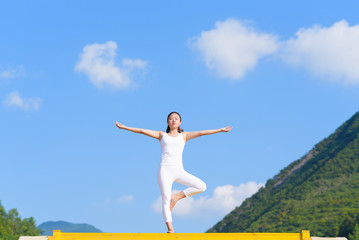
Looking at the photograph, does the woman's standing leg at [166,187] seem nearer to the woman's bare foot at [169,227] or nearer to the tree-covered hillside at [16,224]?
the woman's bare foot at [169,227]

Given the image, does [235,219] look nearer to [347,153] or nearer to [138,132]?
[347,153]

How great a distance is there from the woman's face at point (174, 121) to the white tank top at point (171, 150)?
253mm

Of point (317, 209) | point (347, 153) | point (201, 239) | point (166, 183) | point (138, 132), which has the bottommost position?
point (201, 239)

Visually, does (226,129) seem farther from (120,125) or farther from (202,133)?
(120,125)

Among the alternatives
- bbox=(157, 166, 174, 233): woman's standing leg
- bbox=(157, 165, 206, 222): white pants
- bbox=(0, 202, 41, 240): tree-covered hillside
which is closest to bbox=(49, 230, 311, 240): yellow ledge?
bbox=(157, 166, 174, 233): woman's standing leg

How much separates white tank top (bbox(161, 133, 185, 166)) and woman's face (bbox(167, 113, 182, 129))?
253 millimetres

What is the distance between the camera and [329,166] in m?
93.3

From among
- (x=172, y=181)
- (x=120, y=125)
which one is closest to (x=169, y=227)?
(x=172, y=181)

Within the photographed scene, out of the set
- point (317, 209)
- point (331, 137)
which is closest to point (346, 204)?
point (317, 209)

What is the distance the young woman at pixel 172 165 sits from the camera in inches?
443

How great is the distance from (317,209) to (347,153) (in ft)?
61.9

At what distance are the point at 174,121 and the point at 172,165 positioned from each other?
0.91m

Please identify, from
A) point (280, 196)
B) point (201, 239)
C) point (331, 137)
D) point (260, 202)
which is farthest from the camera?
point (331, 137)

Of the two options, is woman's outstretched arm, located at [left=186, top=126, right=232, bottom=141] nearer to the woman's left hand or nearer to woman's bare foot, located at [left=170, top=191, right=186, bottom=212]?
the woman's left hand
